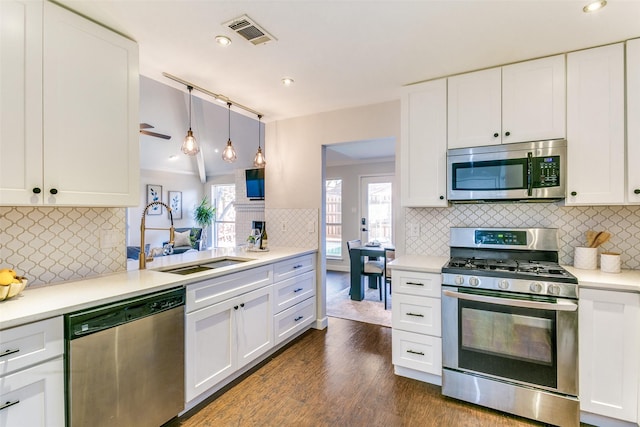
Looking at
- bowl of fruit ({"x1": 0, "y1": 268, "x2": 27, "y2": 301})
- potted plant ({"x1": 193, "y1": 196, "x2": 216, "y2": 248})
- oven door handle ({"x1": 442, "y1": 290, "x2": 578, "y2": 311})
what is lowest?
oven door handle ({"x1": 442, "y1": 290, "x2": 578, "y2": 311})

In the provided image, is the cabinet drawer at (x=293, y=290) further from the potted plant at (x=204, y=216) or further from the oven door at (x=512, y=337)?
the potted plant at (x=204, y=216)

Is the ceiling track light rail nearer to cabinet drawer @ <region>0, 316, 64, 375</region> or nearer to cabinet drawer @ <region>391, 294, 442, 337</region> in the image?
cabinet drawer @ <region>0, 316, 64, 375</region>

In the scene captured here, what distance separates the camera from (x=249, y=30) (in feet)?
6.08

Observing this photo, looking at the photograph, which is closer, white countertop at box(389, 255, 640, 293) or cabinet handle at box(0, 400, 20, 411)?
cabinet handle at box(0, 400, 20, 411)

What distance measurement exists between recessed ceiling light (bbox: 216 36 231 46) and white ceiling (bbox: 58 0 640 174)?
0.14 ft

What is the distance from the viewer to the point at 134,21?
5.80 feet

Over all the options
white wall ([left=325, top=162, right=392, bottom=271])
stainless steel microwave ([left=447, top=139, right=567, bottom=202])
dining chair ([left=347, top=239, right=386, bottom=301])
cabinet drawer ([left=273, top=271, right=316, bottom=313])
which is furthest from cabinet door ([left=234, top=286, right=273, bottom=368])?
white wall ([left=325, top=162, right=392, bottom=271])

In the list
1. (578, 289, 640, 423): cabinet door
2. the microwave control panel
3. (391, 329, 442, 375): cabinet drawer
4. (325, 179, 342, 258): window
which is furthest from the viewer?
(325, 179, 342, 258): window

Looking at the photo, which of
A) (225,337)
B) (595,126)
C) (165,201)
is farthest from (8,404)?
(165,201)

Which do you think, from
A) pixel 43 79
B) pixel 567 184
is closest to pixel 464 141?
pixel 567 184

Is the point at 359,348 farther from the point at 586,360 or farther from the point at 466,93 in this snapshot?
the point at 466,93

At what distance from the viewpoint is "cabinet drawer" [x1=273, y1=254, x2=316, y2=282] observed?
9.09ft

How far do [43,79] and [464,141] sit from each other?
2731mm

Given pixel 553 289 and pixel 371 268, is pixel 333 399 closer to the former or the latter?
pixel 553 289
